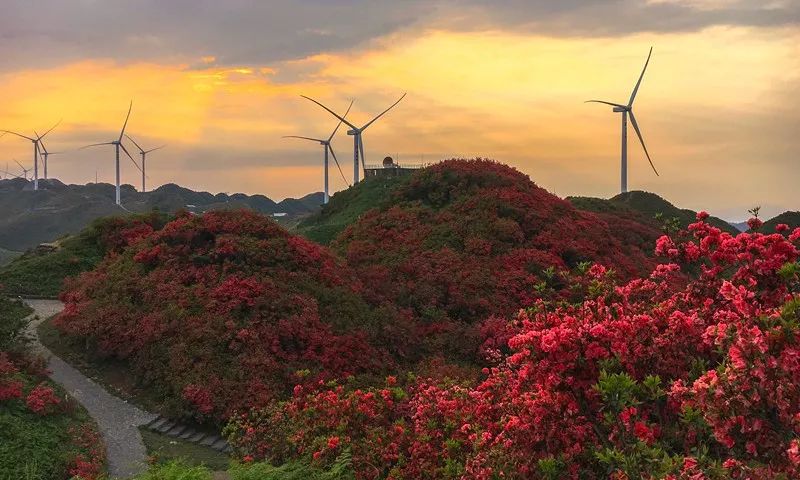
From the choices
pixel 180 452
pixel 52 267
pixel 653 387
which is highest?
pixel 653 387

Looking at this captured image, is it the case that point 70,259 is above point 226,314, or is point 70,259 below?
above

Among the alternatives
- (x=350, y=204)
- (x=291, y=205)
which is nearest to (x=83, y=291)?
(x=350, y=204)

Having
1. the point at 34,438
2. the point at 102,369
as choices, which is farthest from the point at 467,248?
the point at 34,438

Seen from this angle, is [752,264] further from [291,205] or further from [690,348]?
[291,205]

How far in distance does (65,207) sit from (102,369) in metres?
139

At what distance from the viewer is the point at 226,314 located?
74.6 ft

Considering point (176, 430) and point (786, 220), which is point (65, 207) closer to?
point (786, 220)

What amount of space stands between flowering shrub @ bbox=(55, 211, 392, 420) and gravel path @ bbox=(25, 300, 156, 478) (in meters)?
1.15

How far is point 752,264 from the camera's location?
9.14 m

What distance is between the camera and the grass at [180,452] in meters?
17.4

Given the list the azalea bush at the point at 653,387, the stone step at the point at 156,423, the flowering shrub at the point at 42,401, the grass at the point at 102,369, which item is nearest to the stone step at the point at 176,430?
the stone step at the point at 156,423

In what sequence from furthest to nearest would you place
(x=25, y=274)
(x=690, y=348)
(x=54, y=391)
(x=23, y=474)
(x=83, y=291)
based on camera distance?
(x=25, y=274), (x=83, y=291), (x=54, y=391), (x=23, y=474), (x=690, y=348)

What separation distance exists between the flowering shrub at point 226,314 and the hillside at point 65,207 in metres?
67.2

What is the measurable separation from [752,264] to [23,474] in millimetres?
16419
